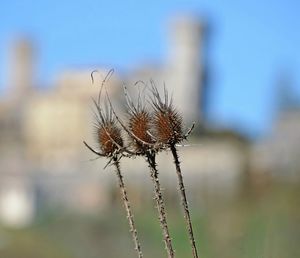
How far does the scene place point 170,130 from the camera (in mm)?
3975

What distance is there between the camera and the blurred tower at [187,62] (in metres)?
110

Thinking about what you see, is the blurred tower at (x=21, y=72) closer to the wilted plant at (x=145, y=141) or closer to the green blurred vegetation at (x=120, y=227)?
the green blurred vegetation at (x=120, y=227)

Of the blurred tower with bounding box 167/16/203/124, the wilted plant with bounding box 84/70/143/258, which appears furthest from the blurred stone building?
the wilted plant with bounding box 84/70/143/258

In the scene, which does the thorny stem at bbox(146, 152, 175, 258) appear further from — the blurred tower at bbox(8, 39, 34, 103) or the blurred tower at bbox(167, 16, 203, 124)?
the blurred tower at bbox(8, 39, 34, 103)

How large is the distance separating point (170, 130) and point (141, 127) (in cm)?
16

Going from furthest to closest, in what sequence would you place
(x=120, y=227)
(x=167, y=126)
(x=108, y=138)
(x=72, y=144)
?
(x=72, y=144)
(x=120, y=227)
(x=108, y=138)
(x=167, y=126)

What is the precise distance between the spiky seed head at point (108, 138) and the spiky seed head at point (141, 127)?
120 mm

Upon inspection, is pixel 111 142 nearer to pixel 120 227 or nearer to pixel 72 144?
pixel 120 227

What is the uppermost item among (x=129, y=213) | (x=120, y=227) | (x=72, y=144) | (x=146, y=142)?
(x=146, y=142)

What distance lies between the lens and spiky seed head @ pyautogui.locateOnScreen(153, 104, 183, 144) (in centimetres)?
398

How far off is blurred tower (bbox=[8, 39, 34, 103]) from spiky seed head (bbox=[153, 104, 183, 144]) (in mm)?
119086

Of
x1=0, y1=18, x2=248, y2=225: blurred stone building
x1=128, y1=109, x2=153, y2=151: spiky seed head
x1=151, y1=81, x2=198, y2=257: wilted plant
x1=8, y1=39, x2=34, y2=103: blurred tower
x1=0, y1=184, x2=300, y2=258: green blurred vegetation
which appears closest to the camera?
x1=151, y1=81, x2=198, y2=257: wilted plant

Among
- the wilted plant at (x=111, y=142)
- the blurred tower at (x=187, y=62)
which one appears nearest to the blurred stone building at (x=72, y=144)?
the blurred tower at (x=187, y=62)

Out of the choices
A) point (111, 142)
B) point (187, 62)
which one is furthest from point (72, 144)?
point (111, 142)
